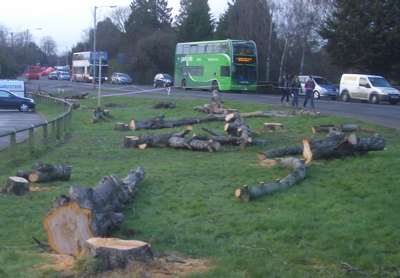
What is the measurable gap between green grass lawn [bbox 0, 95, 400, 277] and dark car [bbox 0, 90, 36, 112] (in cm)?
2282

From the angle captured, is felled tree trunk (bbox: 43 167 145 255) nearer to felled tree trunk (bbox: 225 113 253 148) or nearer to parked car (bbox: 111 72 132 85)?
felled tree trunk (bbox: 225 113 253 148)

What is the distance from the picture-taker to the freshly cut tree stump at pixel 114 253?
5.45 m

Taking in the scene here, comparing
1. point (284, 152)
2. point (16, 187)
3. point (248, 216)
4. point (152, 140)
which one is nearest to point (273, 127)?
point (152, 140)

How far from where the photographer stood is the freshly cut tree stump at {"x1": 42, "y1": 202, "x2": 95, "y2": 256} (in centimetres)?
619

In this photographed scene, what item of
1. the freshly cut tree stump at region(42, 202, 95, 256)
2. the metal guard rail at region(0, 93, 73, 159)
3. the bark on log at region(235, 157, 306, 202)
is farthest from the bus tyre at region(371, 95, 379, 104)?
the freshly cut tree stump at region(42, 202, 95, 256)

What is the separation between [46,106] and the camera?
36875 millimetres

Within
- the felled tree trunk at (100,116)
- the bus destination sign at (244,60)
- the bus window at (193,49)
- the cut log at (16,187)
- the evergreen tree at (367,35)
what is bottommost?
the felled tree trunk at (100,116)

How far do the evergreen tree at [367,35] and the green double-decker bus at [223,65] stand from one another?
8604 mm

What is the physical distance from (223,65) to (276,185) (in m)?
35.1

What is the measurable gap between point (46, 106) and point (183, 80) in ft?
56.2

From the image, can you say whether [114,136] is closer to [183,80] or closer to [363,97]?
[363,97]

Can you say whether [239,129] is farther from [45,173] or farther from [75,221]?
[75,221]

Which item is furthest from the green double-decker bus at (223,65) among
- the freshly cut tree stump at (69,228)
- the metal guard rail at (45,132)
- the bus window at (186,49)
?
the freshly cut tree stump at (69,228)

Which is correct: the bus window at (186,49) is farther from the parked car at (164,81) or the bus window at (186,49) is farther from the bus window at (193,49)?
the parked car at (164,81)
